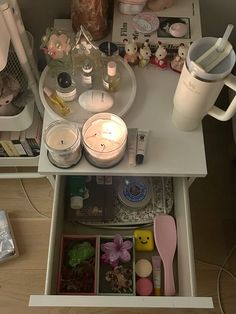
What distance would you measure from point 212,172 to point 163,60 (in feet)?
1.83

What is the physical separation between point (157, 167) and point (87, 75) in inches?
9.9

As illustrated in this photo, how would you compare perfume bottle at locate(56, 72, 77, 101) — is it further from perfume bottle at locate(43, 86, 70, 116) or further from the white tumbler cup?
the white tumbler cup

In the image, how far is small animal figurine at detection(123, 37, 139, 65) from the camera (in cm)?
87

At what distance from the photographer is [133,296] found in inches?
30.2

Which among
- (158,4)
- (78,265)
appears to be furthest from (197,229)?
(158,4)

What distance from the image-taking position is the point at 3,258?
117 cm

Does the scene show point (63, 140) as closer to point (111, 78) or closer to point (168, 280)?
point (111, 78)

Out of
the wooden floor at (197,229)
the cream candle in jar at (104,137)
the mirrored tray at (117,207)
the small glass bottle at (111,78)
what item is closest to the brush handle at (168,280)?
the mirrored tray at (117,207)

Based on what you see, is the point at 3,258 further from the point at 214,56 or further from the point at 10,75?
the point at 214,56

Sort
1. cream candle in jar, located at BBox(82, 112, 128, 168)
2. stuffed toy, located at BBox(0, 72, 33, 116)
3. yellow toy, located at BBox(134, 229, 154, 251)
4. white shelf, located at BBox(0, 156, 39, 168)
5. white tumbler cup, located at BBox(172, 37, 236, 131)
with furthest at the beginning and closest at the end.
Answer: white shelf, located at BBox(0, 156, 39, 168) → yellow toy, located at BBox(134, 229, 154, 251) → stuffed toy, located at BBox(0, 72, 33, 116) → cream candle in jar, located at BBox(82, 112, 128, 168) → white tumbler cup, located at BBox(172, 37, 236, 131)

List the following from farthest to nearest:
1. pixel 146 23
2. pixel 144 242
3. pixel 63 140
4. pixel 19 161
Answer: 1. pixel 19 161
2. pixel 144 242
3. pixel 146 23
4. pixel 63 140

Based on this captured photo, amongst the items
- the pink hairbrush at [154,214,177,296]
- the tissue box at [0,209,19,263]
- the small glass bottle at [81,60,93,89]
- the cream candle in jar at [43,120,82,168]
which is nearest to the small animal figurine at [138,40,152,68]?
the small glass bottle at [81,60,93,89]

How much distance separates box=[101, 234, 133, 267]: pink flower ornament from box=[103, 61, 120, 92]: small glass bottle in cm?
38

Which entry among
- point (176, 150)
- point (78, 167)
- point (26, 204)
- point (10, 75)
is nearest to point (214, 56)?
point (176, 150)
